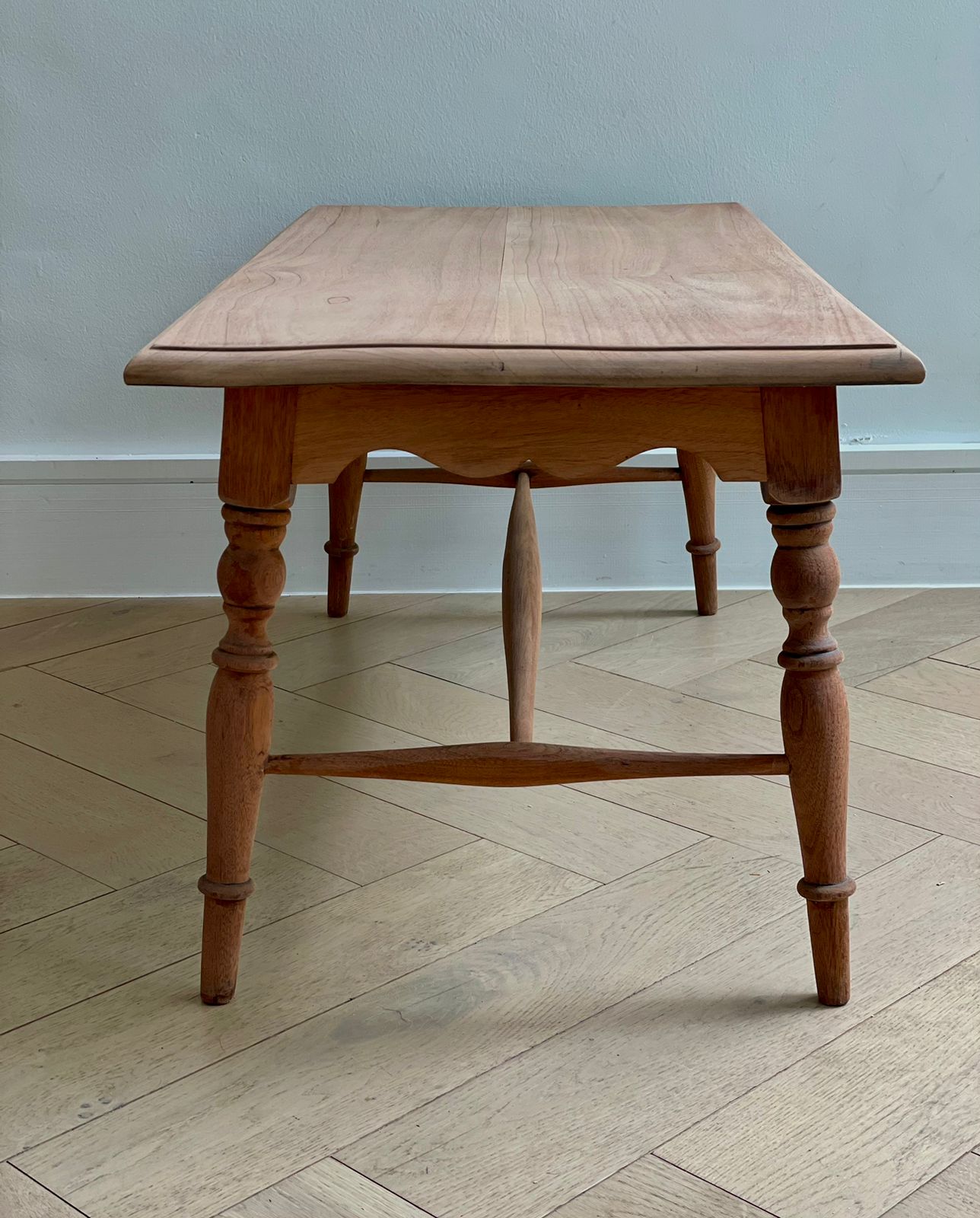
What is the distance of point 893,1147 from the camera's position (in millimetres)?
752

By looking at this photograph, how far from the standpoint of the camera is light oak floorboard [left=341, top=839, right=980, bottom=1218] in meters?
0.74

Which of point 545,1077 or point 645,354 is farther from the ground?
point 645,354

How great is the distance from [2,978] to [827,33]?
4.61ft

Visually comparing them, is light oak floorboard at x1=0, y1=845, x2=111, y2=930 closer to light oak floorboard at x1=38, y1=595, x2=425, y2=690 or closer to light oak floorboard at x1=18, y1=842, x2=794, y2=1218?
light oak floorboard at x1=18, y1=842, x2=794, y2=1218

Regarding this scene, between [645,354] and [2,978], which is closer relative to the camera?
[645,354]

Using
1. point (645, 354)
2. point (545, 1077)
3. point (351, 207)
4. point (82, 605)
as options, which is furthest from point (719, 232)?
point (82, 605)

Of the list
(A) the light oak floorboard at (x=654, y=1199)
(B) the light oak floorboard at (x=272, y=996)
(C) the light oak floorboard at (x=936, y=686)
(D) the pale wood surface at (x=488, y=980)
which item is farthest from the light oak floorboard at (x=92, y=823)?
(C) the light oak floorboard at (x=936, y=686)

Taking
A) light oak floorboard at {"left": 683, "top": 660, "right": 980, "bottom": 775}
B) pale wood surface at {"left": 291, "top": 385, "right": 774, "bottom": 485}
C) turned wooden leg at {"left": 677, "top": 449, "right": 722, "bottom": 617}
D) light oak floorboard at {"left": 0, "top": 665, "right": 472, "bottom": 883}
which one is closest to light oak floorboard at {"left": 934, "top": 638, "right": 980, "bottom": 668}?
light oak floorboard at {"left": 683, "top": 660, "right": 980, "bottom": 775}

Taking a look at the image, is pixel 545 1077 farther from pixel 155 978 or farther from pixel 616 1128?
pixel 155 978

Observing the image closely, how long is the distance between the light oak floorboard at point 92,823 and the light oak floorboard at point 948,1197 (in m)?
0.55

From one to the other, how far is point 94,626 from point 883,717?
957mm

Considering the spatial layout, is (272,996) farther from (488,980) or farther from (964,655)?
(964,655)

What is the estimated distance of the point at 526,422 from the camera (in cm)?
84

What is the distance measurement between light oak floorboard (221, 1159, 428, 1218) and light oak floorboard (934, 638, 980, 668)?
102 centimetres
